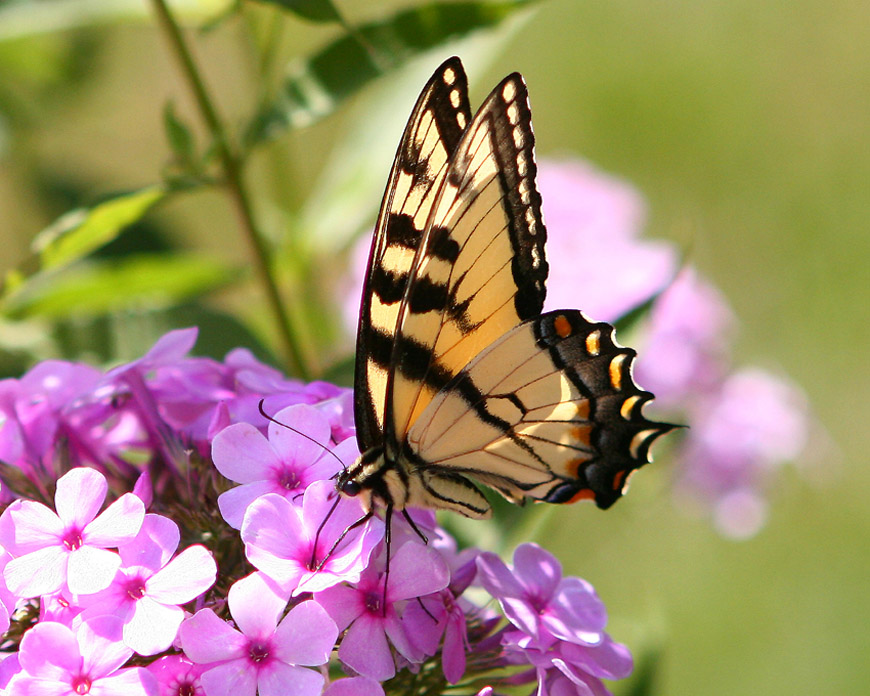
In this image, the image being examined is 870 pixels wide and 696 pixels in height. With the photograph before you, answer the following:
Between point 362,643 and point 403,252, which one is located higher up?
point 403,252

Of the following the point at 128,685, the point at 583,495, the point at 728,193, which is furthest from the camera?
the point at 728,193

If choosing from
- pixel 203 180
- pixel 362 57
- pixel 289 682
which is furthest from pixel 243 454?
pixel 362 57

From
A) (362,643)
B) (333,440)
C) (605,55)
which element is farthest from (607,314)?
(605,55)

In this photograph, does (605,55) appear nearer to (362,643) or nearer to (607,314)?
(607,314)

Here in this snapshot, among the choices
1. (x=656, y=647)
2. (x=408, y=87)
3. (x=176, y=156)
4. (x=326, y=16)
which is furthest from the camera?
(x=408, y=87)

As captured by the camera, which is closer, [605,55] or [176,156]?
[176,156]

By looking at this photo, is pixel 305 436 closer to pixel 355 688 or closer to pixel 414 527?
pixel 414 527

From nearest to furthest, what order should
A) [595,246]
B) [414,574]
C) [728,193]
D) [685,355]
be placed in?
[414,574] → [685,355] → [595,246] → [728,193]

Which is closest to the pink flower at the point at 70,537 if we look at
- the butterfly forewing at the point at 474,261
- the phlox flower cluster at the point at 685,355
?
the butterfly forewing at the point at 474,261
